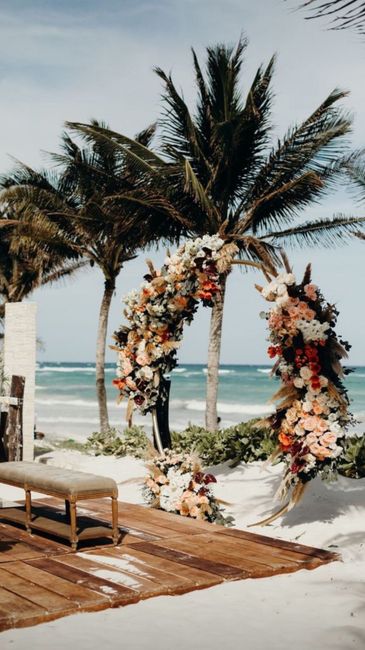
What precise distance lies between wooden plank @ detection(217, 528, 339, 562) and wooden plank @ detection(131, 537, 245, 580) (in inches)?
23.2

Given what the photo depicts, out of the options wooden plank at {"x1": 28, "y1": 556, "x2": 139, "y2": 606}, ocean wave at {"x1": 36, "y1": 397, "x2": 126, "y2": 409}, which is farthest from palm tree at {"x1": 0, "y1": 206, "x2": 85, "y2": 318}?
ocean wave at {"x1": 36, "y1": 397, "x2": 126, "y2": 409}

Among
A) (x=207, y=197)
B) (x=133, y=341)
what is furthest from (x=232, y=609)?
(x=207, y=197)

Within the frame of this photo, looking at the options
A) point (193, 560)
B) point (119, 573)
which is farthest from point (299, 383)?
point (119, 573)

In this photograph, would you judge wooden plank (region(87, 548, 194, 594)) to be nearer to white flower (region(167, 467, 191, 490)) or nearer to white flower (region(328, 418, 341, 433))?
white flower (region(167, 467, 191, 490))

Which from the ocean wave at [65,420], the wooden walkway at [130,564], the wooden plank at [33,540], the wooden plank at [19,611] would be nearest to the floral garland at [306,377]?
the wooden walkway at [130,564]

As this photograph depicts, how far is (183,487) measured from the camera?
301 inches

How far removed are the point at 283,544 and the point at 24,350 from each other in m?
6.29

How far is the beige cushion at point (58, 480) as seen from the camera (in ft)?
20.1

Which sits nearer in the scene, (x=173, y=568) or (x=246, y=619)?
(x=246, y=619)

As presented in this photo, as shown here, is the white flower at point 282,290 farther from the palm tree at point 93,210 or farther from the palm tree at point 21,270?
the palm tree at point 21,270

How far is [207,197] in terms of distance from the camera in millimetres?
13781

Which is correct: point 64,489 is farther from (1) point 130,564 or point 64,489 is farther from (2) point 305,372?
(2) point 305,372

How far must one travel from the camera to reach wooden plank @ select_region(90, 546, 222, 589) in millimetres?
5309

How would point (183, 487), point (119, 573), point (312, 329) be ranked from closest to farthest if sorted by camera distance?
point (119, 573) < point (312, 329) < point (183, 487)
